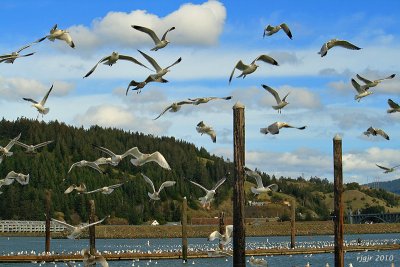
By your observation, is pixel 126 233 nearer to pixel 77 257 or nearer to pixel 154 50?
pixel 77 257

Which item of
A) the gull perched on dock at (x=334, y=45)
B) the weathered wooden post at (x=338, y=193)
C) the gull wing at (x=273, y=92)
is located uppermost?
the gull perched on dock at (x=334, y=45)

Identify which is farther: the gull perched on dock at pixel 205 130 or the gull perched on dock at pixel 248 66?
the gull perched on dock at pixel 205 130

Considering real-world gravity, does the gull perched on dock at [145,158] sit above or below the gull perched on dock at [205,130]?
below

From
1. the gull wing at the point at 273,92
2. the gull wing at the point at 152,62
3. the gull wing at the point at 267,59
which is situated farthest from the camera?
the gull wing at the point at 273,92

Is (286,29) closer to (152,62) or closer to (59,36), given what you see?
(152,62)

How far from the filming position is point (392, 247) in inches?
3652

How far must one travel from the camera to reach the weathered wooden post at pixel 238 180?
2822 centimetres

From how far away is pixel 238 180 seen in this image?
28344 millimetres

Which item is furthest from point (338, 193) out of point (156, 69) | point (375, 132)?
point (156, 69)

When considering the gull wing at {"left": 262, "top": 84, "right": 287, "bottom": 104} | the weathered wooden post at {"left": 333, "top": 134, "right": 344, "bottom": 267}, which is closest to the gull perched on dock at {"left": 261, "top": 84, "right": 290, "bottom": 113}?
the gull wing at {"left": 262, "top": 84, "right": 287, "bottom": 104}

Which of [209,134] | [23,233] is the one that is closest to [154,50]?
[209,134]

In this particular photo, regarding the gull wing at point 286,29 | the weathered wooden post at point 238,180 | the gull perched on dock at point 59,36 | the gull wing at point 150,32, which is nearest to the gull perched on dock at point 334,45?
the gull wing at point 286,29

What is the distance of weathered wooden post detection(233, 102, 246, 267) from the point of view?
28.2m

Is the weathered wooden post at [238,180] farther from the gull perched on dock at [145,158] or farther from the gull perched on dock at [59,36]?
the gull perched on dock at [59,36]
